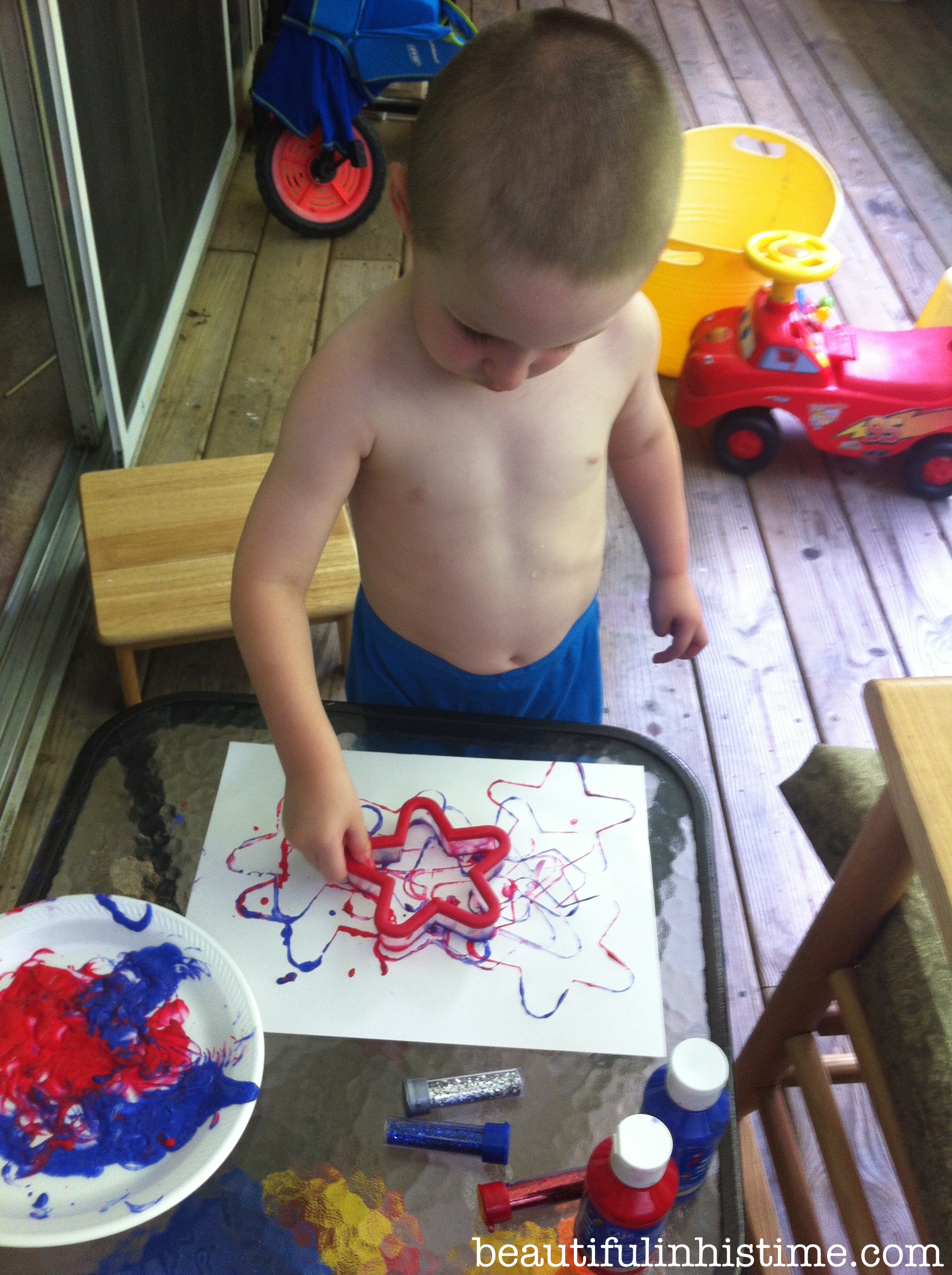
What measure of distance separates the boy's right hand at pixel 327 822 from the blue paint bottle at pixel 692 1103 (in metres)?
0.21

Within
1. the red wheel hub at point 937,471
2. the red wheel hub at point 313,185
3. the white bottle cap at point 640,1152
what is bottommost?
the red wheel hub at point 937,471

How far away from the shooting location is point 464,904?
0.64m

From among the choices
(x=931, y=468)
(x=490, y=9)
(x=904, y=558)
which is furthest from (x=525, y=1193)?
(x=490, y=9)

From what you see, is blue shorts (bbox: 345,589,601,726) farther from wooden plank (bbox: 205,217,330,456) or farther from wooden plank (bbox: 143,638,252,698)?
wooden plank (bbox: 205,217,330,456)

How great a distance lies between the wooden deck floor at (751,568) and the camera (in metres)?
1.30

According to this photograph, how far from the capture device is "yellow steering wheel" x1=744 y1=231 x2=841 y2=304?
1.69 metres

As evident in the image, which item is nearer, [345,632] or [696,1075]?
[696,1075]

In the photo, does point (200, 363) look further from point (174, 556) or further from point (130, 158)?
point (174, 556)

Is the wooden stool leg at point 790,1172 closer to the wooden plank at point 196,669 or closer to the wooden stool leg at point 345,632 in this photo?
the wooden stool leg at point 345,632

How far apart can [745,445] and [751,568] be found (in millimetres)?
262

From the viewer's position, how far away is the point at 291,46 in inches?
79.7

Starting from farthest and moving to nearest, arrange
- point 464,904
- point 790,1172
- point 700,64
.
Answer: point 700,64
point 790,1172
point 464,904

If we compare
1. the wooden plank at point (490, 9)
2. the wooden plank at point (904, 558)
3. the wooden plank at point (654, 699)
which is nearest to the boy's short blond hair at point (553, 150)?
the wooden plank at point (654, 699)

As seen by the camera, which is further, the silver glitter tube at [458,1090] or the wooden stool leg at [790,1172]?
the wooden stool leg at [790,1172]
